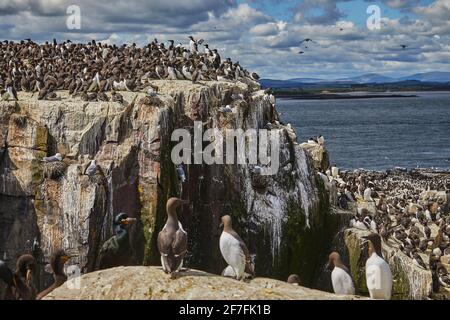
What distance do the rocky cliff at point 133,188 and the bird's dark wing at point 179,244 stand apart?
25.8ft

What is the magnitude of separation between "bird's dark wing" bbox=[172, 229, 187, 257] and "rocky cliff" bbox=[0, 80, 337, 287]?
7866mm

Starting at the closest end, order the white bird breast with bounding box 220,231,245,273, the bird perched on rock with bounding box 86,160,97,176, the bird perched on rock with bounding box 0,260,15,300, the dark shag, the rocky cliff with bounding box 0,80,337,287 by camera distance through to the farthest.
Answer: the dark shag → the bird perched on rock with bounding box 0,260,15,300 → the white bird breast with bounding box 220,231,245,273 → the bird perched on rock with bounding box 86,160,97,176 → the rocky cliff with bounding box 0,80,337,287

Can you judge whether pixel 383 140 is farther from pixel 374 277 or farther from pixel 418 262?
pixel 374 277

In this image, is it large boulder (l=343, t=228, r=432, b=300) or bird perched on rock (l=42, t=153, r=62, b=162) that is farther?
large boulder (l=343, t=228, r=432, b=300)

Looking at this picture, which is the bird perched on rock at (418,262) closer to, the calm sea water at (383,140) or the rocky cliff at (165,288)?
the rocky cliff at (165,288)

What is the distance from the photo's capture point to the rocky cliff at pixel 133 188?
18.0m

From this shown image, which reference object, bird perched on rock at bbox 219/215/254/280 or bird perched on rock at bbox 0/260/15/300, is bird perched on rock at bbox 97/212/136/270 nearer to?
bird perched on rock at bbox 219/215/254/280

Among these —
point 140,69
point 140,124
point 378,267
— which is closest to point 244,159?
point 140,124

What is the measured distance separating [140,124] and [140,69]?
469cm

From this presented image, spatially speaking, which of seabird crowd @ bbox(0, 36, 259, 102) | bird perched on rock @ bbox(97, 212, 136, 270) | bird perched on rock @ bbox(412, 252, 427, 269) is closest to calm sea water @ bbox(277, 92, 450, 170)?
seabird crowd @ bbox(0, 36, 259, 102)

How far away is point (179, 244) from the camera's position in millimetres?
10070

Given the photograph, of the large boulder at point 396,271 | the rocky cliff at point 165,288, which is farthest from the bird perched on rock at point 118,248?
the large boulder at point 396,271

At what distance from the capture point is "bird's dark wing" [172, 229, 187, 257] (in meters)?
9.98
